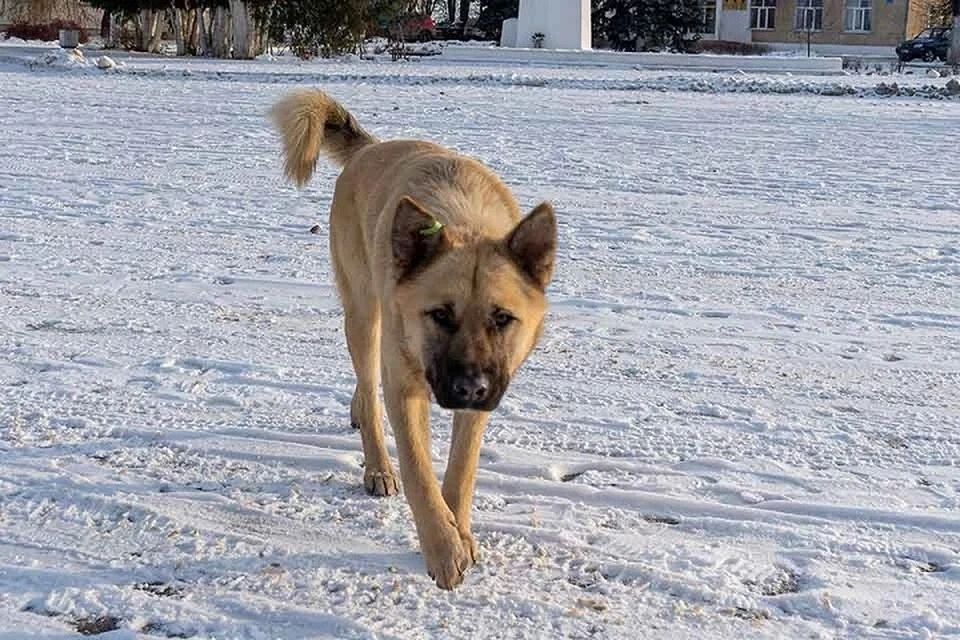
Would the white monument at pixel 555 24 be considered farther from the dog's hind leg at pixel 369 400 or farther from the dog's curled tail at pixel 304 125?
the dog's hind leg at pixel 369 400

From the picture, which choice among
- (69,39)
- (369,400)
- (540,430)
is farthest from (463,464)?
(69,39)

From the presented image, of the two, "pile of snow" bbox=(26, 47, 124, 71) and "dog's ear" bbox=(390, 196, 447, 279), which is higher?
"pile of snow" bbox=(26, 47, 124, 71)

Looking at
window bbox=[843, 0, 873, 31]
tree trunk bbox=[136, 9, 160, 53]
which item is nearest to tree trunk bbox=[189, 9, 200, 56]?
tree trunk bbox=[136, 9, 160, 53]

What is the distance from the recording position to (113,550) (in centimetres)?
358

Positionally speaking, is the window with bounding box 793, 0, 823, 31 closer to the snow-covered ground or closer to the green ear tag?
the snow-covered ground

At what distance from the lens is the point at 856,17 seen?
222ft

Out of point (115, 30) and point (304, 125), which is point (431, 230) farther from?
point (115, 30)

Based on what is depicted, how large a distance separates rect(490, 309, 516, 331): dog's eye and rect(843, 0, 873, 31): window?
69.7 meters

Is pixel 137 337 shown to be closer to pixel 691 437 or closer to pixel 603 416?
pixel 603 416

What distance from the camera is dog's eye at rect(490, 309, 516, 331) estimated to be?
3.47m

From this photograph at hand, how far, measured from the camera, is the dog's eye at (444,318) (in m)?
3.45

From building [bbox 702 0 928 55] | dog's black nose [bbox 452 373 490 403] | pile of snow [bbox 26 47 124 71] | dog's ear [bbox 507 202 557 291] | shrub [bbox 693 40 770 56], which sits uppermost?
building [bbox 702 0 928 55]

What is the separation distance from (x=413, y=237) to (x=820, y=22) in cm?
6956

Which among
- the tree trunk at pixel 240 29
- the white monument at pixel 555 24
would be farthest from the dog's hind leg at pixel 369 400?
the white monument at pixel 555 24
